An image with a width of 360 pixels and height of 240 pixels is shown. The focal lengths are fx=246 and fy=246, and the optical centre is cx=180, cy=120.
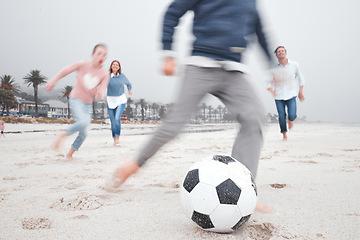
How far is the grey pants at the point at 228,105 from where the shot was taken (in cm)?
173

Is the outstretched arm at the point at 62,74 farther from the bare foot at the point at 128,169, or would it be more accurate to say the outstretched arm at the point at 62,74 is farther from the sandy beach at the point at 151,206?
the bare foot at the point at 128,169

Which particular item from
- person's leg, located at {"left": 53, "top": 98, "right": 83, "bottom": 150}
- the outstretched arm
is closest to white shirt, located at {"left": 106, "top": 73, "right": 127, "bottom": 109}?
person's leg, located at {"left": 53, "top": 98, "right": 83, "bottom": 150}

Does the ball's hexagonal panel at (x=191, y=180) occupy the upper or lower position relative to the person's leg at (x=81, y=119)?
lower

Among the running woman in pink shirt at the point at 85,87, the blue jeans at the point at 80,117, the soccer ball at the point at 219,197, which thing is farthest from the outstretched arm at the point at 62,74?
the soccer ball at the point at 219,197

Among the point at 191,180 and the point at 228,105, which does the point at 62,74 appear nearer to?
the point at 228,105

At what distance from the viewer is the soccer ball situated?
136cm

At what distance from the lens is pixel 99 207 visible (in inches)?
71.4

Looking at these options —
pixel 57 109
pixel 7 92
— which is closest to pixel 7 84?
pixel 7 92

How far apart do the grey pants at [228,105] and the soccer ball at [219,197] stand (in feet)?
1.03

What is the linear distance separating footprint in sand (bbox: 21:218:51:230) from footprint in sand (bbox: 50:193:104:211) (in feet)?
0.69

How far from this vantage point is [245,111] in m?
1.71

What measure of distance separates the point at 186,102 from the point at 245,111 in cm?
42

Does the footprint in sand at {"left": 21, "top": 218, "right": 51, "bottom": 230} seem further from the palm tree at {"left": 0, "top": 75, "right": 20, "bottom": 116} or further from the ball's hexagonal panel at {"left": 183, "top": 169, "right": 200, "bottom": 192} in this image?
the palm tree at {"left": 0, "top": 75, "right": 20, "bottom": 116}

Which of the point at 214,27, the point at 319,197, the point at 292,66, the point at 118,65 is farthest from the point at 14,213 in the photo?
the point at 292,66
